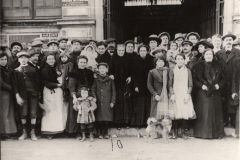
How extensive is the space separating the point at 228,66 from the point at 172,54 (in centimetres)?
106

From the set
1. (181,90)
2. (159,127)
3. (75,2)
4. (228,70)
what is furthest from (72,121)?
(75,2)

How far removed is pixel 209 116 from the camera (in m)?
5.72

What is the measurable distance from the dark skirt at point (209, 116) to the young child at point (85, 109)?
190 centimetres

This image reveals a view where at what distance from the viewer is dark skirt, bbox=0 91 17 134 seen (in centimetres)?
557

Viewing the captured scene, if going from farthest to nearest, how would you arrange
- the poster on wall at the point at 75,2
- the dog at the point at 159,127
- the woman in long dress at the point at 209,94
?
the poster on wall at the point at 75,2 → the woman in long dress at the point at 209,94 → the dog at the point at 159,127

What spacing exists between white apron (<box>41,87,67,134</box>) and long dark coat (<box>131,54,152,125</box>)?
4.43 feet

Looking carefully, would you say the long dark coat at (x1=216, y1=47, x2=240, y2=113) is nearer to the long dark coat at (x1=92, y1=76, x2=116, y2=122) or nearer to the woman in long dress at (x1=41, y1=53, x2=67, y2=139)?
the long dark coat at (x1=92, y1=76, x2=116, y2=122)

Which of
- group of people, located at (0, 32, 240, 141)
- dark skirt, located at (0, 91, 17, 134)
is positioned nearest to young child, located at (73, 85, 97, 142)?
group of people, located at (0, 32, 240, 141)

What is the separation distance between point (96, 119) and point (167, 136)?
1.31 meters

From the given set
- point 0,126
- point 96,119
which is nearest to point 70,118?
point 96,119

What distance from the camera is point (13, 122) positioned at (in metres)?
5.66

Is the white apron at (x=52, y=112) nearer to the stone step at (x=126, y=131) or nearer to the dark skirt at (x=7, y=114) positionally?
the dark skirt at (x=7, y=114)

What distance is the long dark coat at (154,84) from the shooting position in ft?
18.6

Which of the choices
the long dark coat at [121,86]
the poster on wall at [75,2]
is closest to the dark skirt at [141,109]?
the long dark coat at [121,86]
